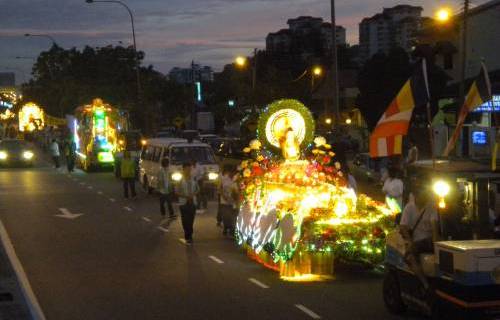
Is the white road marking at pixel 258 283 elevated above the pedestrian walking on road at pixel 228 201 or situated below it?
below

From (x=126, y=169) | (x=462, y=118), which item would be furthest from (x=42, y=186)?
(x=462, y=118)

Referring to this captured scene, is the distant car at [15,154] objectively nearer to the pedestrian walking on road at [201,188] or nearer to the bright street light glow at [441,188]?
the pedestrian walking on road at [201,188]

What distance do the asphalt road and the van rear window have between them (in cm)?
462

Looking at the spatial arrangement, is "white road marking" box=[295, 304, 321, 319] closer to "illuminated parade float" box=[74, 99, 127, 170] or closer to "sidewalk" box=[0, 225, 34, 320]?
"sidewalk" box=[0, 225, 34, 320]

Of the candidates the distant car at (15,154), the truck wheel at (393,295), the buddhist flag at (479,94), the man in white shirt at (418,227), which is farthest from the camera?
the distant car at (15,154)

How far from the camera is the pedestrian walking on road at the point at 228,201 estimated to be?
67.1ft

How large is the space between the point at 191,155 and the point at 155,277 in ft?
50.7

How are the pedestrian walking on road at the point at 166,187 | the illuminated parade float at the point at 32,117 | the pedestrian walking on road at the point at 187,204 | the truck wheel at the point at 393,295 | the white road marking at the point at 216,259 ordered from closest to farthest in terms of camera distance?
the truck wheel at the point at 393,295 → the white road marking at the point at 216,259 → the pedestrian walking on road at the point at 187,204 → the pedestrian walking on road at the point at 166,187 → the illuminated parade float at the point at 32,117

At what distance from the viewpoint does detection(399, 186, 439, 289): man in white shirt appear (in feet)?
36.0

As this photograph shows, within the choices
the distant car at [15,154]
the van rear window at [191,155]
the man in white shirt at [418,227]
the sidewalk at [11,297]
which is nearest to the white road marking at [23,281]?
the sidewalk at [11,297]

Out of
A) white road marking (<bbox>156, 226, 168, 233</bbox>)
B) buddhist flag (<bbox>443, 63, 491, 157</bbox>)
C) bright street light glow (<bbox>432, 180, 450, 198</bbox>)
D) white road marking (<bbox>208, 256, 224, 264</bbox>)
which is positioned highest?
buddhist flag (<bbox>443, 63, 491, 157</bbox>)

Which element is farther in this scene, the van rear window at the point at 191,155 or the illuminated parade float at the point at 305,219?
the van rear window at the point at 191,155

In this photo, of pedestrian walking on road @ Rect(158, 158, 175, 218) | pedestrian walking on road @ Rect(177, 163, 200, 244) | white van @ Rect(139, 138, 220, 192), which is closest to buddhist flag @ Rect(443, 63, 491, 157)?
pedestrian walking on road @ Rect(177, 163, 200, 244)

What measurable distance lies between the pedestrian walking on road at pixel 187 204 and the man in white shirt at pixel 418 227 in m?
8.70
